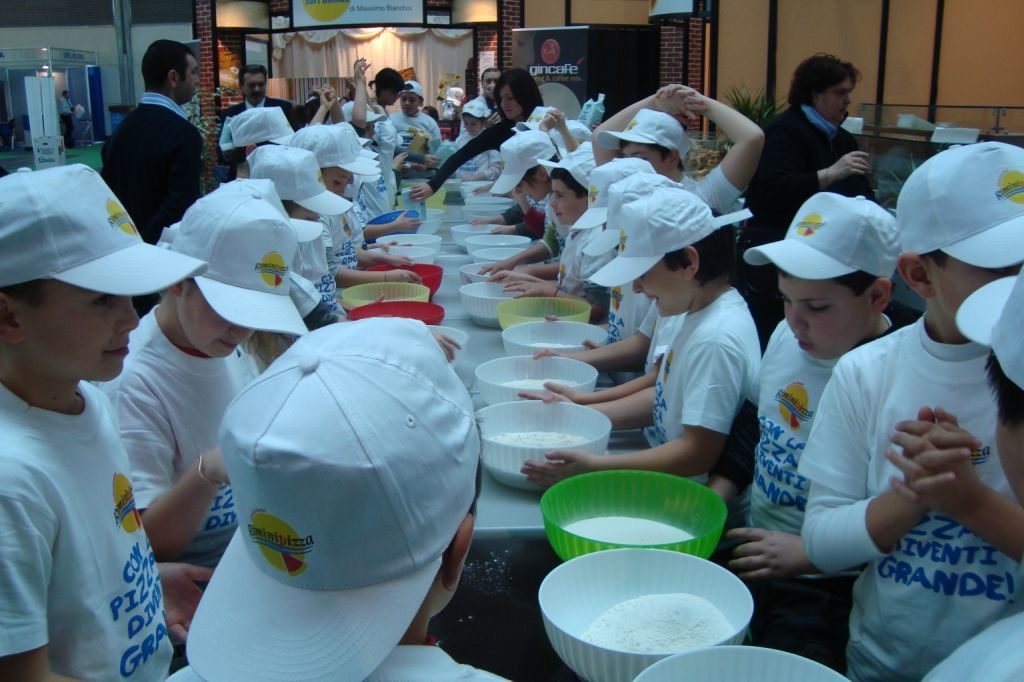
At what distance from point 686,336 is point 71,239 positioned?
1.29m

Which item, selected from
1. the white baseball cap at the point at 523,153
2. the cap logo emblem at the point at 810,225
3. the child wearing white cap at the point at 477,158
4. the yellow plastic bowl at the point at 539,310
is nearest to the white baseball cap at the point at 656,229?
the cap logo emblem at the point at 810,225

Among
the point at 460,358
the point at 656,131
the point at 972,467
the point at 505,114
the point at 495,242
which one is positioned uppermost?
the point at 505,114

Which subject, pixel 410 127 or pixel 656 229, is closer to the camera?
pixel 656 229

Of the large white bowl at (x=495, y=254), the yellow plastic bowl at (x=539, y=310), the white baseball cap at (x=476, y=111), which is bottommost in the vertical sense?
the yellow plastic bowl at (x=539, y=310)

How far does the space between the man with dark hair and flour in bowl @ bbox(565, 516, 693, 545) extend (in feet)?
8.69

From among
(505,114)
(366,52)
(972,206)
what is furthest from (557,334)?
(366,52)

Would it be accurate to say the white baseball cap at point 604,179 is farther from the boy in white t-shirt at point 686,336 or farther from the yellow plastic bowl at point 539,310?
the boy in white t-shirt at point 686,336

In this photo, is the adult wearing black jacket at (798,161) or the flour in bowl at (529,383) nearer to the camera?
the flour in bowl at (529,383)

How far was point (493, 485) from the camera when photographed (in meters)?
1.83

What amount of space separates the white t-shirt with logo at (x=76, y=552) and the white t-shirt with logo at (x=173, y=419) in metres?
0.21

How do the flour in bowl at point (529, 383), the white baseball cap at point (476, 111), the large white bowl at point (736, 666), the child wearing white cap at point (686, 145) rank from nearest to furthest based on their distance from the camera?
1. the large white bowl at point (736, 666)
2. the flour in bowl at point (529, 383)
3. the child wearing white cap at point (686, 145)
4. the white baseball cap at point (476, 111)

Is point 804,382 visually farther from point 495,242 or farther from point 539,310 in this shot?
point 495,242

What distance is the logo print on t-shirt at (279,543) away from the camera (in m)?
0.73

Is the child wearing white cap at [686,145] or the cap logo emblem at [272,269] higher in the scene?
the child wearing white cap at [686,145]
